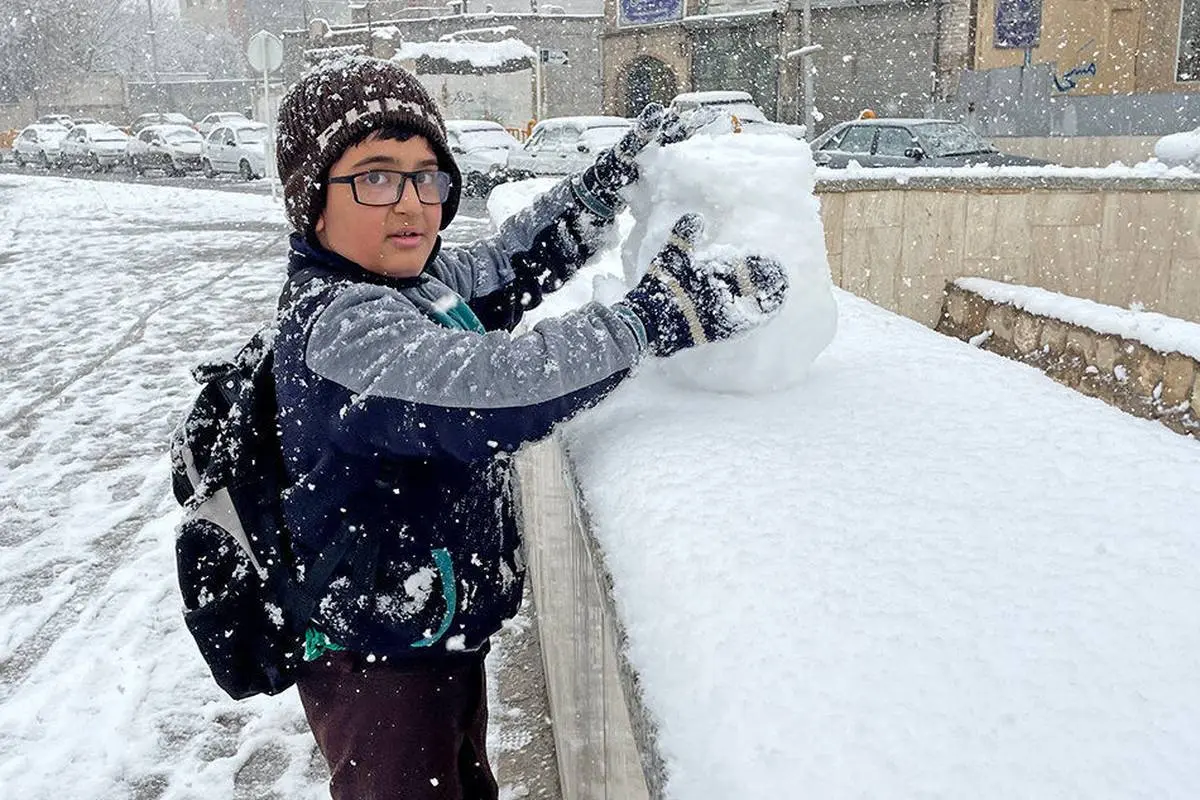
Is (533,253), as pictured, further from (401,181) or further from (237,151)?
(237,151)

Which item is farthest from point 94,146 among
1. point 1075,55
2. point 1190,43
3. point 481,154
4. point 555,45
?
point 1190,43

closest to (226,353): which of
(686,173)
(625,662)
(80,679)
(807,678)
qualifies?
(686,173)

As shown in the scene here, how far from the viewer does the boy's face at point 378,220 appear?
60.4 inches

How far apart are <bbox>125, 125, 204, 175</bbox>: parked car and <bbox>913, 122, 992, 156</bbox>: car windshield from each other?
722 inches

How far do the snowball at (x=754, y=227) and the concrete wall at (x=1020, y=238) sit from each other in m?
3.76

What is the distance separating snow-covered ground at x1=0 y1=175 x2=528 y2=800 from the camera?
2.68 meters

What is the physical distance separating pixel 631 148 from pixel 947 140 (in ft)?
37.4

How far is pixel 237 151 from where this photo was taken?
22.8 meters

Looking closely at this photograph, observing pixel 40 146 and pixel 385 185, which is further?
pixel 40 146

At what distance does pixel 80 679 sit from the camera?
3.04 metres

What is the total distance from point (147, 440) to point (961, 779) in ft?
16.7

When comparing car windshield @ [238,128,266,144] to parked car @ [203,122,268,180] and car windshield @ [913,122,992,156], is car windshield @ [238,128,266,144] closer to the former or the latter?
parked car @ [203,122,268,180]

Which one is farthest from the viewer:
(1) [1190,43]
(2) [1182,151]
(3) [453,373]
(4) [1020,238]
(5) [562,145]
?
(1) [1190,43]


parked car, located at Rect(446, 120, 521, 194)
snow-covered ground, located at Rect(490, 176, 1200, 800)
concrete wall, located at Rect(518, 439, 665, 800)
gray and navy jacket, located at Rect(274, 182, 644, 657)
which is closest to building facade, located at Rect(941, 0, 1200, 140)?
parked car, located at Rect(446, 120, 521, 194)
